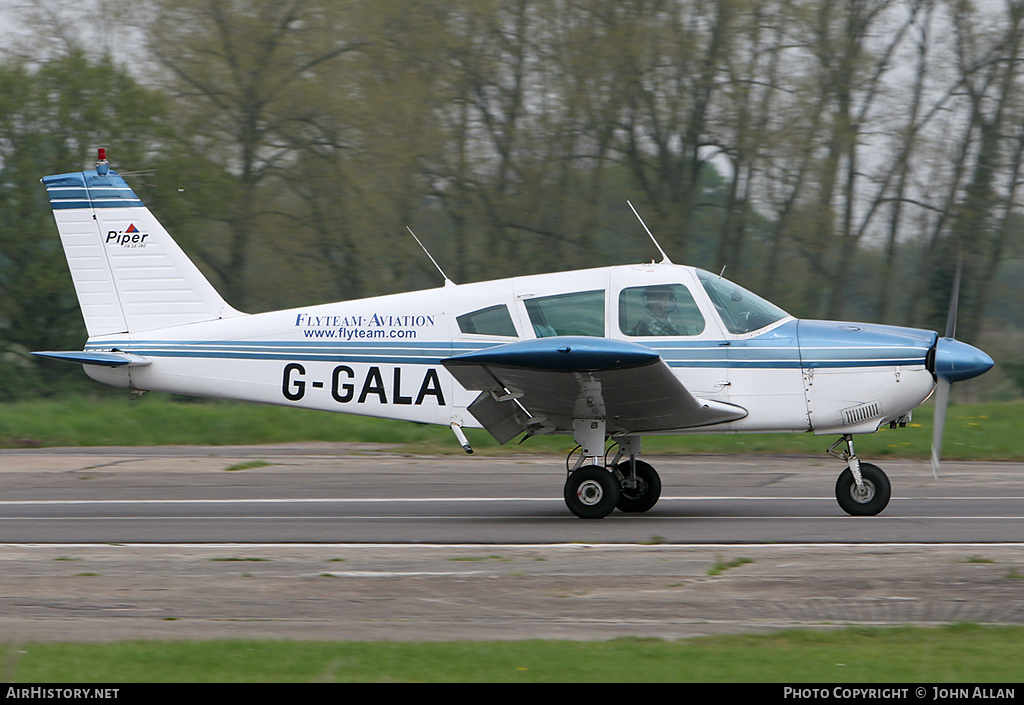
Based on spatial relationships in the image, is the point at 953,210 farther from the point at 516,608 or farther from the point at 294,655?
the point at 294,655

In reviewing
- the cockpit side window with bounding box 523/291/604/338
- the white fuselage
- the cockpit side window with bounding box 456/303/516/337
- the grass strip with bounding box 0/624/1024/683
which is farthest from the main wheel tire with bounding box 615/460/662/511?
the grass strip with bounding box 0/624/1024/683

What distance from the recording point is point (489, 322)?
10.4 metres

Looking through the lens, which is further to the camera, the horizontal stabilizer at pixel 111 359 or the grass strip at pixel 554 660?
the horizontal stabilizer at pixel 111 359

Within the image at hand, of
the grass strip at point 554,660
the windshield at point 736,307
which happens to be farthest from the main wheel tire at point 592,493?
the grass strip at point 554,660

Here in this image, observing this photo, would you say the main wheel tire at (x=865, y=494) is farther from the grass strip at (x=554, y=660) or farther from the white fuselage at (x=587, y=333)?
the grass strip at (x=554, y=660)

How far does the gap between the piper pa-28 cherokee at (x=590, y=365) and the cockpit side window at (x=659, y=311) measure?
0.01m

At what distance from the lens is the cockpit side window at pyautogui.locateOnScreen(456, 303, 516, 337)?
33.9ft

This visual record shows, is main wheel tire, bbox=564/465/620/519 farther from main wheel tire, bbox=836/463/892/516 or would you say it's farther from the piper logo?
the piper logo

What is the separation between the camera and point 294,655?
504 centimetres

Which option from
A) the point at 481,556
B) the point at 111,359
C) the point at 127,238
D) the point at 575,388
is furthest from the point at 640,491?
the point at 127,238

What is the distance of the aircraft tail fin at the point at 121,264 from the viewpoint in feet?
38.1

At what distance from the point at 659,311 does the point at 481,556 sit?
3201mm

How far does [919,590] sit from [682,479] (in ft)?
23.1

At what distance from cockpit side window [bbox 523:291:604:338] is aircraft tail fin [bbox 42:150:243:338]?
3.39 m
